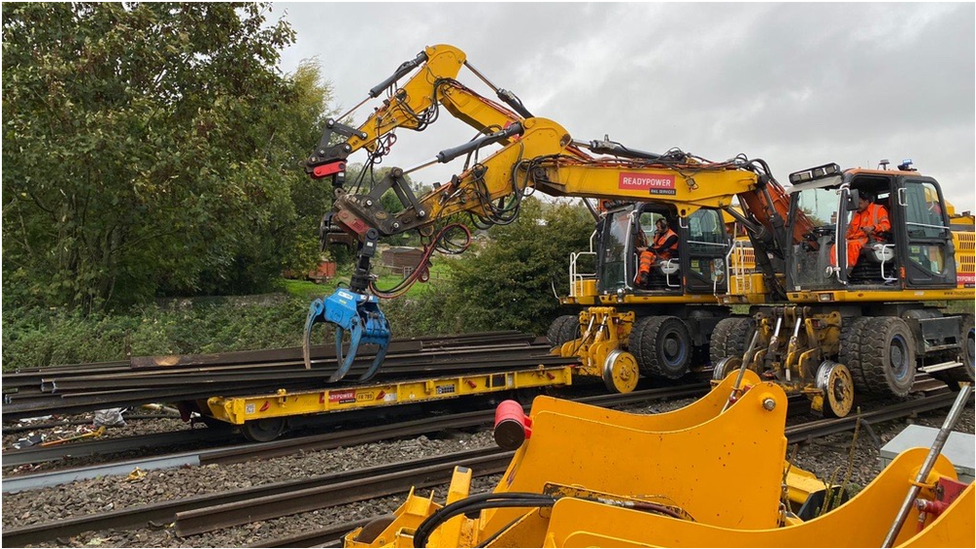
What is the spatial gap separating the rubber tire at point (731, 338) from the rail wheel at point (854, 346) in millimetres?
1220

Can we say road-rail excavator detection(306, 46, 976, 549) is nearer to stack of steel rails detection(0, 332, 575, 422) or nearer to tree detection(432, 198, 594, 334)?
stack of steel rails detection(0, 332, 575, 422)

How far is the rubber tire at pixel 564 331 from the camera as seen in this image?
11.7 meters

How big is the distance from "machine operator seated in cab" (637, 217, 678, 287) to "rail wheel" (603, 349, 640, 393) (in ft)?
4.82

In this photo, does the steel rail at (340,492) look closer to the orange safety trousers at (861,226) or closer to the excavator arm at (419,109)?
the excavator arm at (419,109)

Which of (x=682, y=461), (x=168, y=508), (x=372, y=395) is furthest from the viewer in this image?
(x=372, y=395)

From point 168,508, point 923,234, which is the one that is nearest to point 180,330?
point 168,508

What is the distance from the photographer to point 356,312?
6.36 m

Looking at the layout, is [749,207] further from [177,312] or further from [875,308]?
[177,312]

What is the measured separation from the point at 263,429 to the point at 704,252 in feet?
25.8

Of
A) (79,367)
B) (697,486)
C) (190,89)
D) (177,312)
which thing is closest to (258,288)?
(177,312)

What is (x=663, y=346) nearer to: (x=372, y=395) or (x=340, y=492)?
(x=372, y=395)

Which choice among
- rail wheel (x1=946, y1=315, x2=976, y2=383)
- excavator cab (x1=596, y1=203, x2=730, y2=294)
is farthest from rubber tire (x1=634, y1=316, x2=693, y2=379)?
rail wheel (x1=946, y1=315, x2=976, y2=383)

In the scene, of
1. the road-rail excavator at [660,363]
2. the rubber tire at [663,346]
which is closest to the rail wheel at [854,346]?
the road-rail excavator at [660,363]

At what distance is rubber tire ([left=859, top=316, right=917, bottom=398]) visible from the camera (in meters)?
7.83
